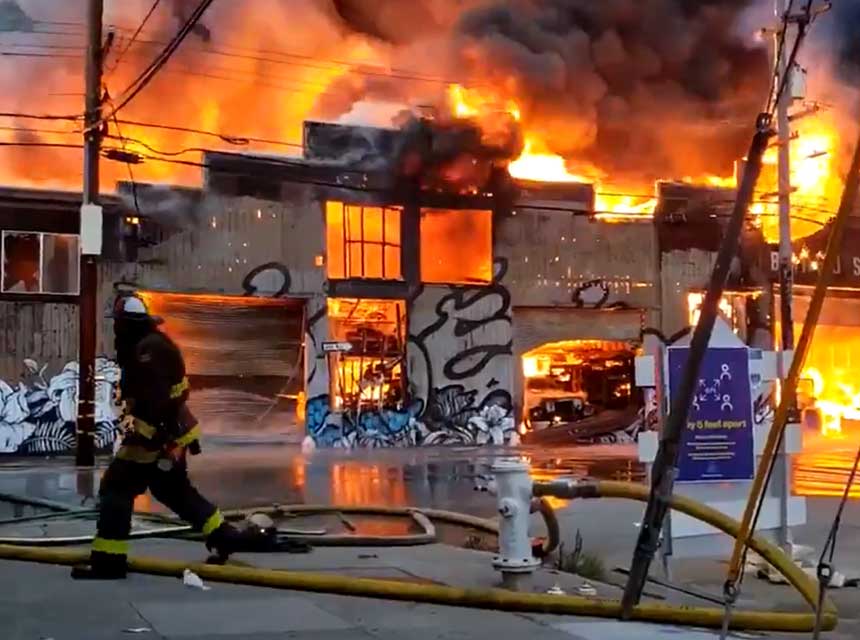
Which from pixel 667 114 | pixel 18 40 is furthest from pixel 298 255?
pixel 667 114

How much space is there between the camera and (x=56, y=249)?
80.0ft

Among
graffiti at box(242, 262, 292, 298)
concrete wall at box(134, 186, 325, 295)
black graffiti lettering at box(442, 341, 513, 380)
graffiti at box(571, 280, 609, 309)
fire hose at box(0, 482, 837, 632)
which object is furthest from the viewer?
graffiti at box(571, 280, 609, 309)

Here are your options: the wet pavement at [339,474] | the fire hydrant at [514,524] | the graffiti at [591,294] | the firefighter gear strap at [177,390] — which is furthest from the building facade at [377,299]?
the fire hydrant at [514,524]

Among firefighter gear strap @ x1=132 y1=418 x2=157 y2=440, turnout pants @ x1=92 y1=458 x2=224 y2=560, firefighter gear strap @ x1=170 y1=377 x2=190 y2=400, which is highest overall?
firefighter gear strap @ x1=170 y1=377 x2=190 y2=400

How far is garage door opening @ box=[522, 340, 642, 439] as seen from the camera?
29062 millimetres

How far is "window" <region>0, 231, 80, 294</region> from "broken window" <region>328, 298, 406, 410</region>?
18.6ft

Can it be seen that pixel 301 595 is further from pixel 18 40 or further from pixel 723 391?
pixel 18 40

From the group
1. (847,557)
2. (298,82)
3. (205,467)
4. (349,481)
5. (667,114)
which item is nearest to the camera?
(847,557)

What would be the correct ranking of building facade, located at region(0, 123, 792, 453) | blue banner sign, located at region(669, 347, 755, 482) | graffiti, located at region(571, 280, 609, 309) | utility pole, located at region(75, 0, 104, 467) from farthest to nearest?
1. graffiti, located at region(571, 280, 609, 309)
2. building facade, located at region(0, 123, 792, 453)
3. utility pole, located at region(75, 0, 104, 467)
4. blue banner sign, located at region(669, 347, 755, 482)

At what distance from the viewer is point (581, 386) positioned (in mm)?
29656

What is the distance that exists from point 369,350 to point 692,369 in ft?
72.5

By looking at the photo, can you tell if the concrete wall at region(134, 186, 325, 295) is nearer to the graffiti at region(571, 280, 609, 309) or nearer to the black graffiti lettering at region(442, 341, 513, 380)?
the black graffiti lettering at region(442, 341, 513, 380)

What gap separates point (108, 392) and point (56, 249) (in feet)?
10.2

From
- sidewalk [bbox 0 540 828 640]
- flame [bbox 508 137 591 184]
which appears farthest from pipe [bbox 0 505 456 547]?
flame [bbox 508 137 591 184]
